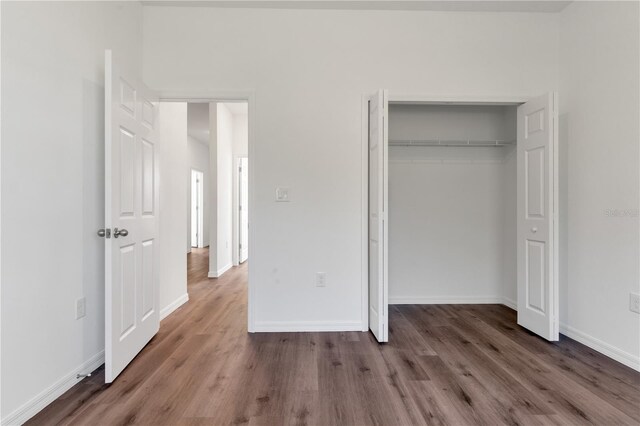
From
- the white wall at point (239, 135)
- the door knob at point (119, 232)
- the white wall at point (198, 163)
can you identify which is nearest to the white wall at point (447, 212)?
the door knob at point (119, 232)

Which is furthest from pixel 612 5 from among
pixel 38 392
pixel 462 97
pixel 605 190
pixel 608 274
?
pixel 38 392

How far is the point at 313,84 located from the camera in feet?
8.66

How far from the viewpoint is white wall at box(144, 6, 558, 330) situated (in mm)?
2605

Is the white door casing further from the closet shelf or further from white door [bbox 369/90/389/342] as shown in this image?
white door [bbox 369/90/389/342]

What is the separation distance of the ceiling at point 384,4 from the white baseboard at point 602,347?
9.08 ft

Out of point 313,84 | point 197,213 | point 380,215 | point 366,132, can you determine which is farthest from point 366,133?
point 197,213

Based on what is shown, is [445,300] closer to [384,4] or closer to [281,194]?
[281,194]

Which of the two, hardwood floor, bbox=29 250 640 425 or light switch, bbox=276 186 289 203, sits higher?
light switch, bbox=276 186 289 203

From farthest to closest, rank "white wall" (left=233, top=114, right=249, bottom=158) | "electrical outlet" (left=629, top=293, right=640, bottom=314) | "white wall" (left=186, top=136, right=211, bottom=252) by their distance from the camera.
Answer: "white wall" (left=186, top=136, right=211, bottom=252) → "white wall" (left=233, top=114, right=249, bottom=158) → "electrical outlet" (left=629, top=293, right=640, bottom=314)

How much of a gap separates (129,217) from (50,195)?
47 centimetres

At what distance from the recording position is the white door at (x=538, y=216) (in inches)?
94.5

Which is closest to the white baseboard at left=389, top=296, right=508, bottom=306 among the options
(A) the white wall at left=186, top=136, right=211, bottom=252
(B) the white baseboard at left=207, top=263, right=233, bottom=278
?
(B) the white baseboard at left=207, top=263, right=233, bottom=278

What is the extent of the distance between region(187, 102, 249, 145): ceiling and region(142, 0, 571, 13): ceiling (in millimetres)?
1603

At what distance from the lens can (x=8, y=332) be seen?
1.43 m
